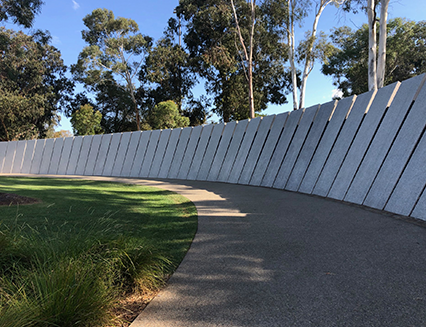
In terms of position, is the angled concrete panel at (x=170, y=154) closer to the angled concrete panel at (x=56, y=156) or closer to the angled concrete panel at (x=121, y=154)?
the angled concrete panel at (x=121, y=154)

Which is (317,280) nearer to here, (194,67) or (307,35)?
(307,35)

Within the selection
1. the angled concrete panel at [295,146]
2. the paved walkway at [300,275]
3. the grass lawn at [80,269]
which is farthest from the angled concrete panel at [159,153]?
the paved walkway at [300,275]

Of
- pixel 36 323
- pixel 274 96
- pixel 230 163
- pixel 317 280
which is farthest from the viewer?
pixel 274 96

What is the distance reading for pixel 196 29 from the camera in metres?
25.2

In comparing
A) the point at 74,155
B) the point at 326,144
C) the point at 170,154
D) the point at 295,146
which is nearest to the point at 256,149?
the point at 295,146

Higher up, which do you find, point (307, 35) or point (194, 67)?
point (307, 35)

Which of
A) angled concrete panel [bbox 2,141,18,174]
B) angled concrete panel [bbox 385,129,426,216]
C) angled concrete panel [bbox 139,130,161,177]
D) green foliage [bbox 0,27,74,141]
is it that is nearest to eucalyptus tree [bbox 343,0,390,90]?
angled concrete panel [bbox 385,129,426,216]

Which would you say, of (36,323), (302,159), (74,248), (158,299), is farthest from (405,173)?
(36,323)

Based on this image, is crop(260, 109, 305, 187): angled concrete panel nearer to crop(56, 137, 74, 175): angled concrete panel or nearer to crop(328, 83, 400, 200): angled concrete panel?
crop(328, 83, 400, 200): angled concrete panel

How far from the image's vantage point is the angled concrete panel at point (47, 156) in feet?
60.3

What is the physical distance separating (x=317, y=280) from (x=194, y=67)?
1096 inches

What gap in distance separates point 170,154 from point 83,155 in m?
6.48

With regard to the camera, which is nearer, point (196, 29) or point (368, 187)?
point (368, 187)

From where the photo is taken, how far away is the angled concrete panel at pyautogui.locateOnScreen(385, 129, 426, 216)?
14.9 feet
